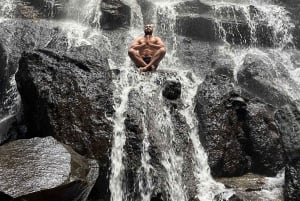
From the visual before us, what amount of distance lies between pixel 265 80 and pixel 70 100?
6.18 metres

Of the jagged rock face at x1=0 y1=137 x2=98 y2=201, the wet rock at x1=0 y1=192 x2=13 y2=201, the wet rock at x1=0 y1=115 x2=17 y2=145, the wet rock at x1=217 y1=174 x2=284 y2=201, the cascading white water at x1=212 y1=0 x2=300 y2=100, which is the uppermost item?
the cascading white water at x1=212 y1=0 x2=300 y2=100

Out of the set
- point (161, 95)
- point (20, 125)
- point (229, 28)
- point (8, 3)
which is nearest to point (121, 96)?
point (161, 95)

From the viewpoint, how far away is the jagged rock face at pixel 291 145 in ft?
25.2

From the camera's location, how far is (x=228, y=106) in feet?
31.5

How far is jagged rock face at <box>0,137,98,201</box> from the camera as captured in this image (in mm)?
5367

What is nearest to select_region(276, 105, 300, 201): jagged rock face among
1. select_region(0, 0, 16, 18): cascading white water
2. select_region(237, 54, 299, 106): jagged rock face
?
select_region(237, 54, 299, 106): jagged rock face

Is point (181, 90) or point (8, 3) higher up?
point (8, 3)

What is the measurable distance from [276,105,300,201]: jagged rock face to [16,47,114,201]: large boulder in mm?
3524

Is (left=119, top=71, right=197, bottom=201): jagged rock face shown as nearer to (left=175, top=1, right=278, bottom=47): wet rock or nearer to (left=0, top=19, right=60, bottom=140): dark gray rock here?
(left=0, top=19, right=60, bottom=140): dark gray rock

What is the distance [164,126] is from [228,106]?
179 centimetres

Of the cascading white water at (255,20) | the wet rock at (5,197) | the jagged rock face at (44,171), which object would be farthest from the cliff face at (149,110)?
the cascading white water at (255,20)

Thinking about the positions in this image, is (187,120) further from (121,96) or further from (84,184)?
(84,184)

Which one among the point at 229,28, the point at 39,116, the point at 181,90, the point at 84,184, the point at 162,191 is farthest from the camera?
the point at 229,28

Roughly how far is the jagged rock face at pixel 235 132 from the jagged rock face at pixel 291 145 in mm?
921
